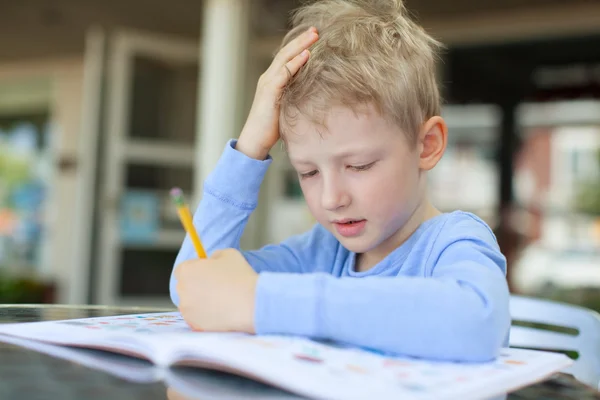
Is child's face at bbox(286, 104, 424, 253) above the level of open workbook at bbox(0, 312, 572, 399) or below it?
above

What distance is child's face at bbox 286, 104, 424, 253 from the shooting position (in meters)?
0.74

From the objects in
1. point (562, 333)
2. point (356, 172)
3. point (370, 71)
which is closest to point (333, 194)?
point (356, 172)

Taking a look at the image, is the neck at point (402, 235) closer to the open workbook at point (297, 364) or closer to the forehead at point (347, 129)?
the forehead at point (347, 129)

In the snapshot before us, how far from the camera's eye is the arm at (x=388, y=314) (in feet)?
1.85

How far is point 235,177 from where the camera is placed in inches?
35.0

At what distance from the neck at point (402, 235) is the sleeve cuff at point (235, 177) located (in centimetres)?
18

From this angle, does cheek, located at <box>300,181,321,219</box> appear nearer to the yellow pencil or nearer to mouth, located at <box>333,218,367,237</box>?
mouth, located at <box>333,218,367,237</box>

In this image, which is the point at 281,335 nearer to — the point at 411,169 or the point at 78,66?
the point at 411,169

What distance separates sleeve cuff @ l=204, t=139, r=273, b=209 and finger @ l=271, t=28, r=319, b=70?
0.41ft

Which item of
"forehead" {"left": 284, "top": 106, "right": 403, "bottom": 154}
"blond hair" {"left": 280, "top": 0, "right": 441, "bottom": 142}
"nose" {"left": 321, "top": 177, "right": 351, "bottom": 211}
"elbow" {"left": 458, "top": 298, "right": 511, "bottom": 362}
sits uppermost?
"blond hair" {"left": 280, "top": 0, "right": 441, "bottom": 142}

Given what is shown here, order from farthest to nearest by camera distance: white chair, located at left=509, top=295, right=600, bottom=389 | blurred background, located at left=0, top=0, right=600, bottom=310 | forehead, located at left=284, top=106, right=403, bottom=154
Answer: blurred background, located at left=0, top=0, right=600, bottom=310, white chair, located at left=509, top=295, right=600, bottom=389, forehead, located at left=284, top=106, right=403, bottom=154

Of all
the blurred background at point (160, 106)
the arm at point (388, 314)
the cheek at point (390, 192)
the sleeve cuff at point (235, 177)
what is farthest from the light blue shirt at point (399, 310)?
the blurred background at point (160, 106)

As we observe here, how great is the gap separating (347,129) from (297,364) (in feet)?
1.05

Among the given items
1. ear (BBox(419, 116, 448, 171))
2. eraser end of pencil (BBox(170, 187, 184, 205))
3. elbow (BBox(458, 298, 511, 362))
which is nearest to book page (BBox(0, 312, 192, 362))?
eraser end of pencil (BBox(170, 187, 184, 205))
